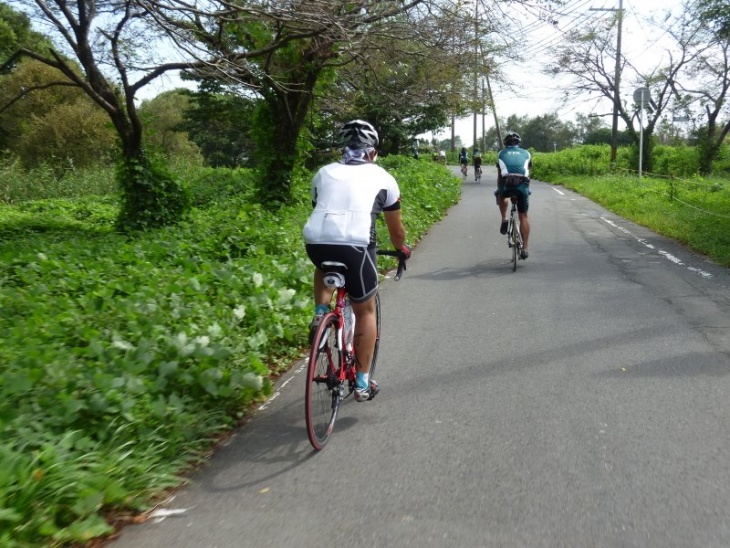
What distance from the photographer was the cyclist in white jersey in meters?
4.18

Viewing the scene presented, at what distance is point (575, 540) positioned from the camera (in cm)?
308

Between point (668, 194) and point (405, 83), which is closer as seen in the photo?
point (668, 194)

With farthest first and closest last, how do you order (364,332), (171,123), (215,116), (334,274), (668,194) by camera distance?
(171,123) < (215,116) < (668,194) < (364,332) < (334,274)

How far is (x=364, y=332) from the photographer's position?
15.0ft

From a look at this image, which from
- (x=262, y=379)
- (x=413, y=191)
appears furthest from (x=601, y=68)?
(x=262, y=379)

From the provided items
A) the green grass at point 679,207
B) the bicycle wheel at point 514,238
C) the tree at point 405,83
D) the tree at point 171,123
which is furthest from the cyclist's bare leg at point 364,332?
the tree at point 171,123

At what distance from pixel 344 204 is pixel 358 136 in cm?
53

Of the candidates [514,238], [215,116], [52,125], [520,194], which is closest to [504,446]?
[514,238]

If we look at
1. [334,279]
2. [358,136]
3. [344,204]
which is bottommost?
[334,279]

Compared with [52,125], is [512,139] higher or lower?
lower

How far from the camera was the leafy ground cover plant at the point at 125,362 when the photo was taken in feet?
10.6

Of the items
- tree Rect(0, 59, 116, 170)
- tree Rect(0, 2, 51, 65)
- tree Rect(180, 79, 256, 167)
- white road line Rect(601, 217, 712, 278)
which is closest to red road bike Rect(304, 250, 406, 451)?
white road line Rect(601, 217, 712, 278)

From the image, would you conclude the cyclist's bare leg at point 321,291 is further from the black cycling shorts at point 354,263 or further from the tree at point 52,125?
the tree at point 52,125

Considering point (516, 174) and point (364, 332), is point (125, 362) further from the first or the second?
point (516, 174)
